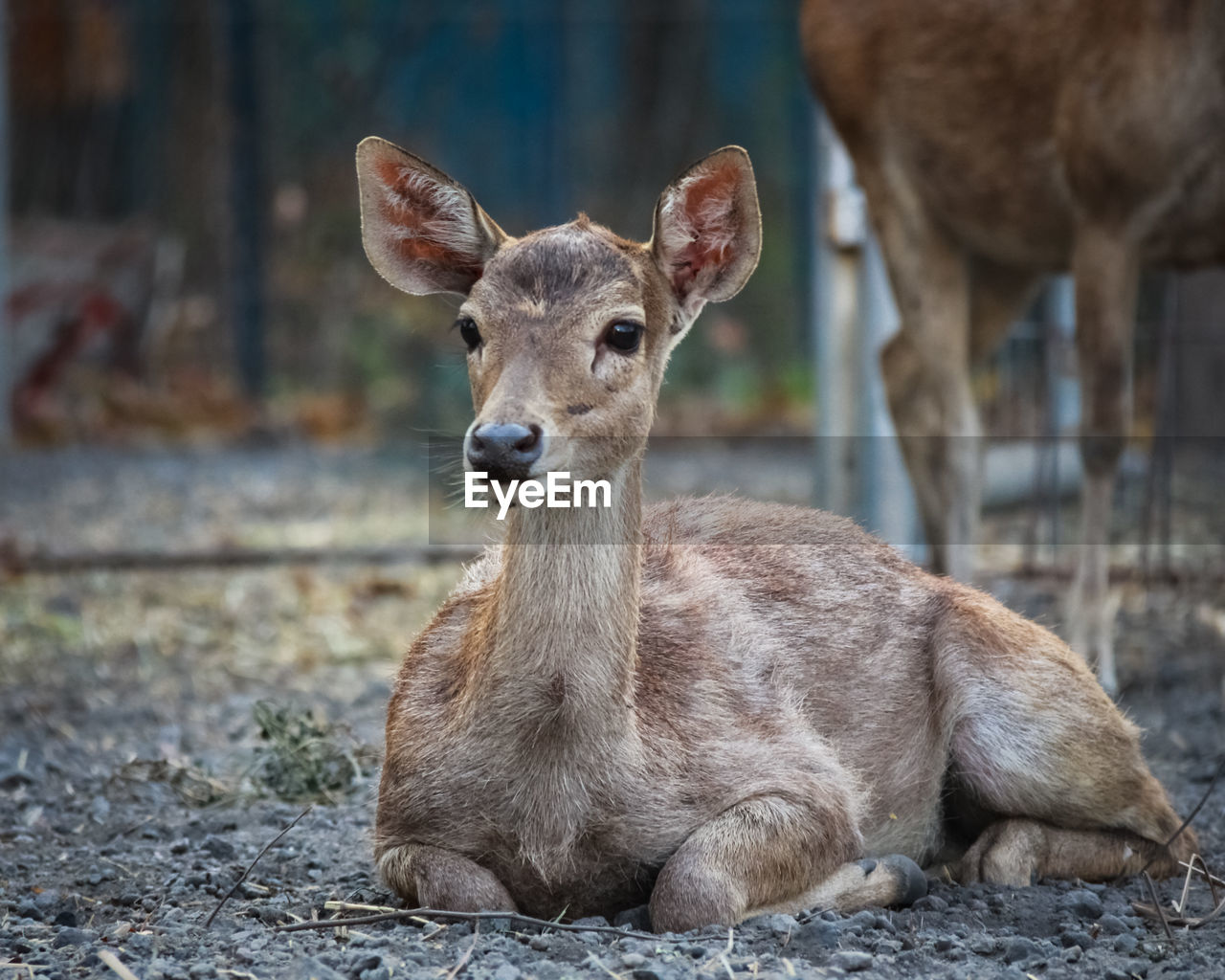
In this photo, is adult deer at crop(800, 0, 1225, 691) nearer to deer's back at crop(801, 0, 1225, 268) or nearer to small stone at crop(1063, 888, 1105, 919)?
deer's back at crop(801, 0, 1225, 268)

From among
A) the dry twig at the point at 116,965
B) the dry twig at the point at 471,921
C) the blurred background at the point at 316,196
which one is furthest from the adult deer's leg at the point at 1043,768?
the blurred background at the point at 316,196

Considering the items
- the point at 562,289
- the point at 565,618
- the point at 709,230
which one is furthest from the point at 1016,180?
the point at 565,618

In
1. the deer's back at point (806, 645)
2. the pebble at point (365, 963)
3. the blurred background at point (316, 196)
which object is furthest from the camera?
the blurred background at point (316, 196)

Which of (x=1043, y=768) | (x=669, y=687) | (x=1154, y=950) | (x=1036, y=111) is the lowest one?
(x=1154, y=950)

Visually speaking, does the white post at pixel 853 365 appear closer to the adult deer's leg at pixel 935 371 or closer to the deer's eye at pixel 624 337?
the adult deer's leg at pixel 935 371

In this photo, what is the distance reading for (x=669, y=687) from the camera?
3.81 metres

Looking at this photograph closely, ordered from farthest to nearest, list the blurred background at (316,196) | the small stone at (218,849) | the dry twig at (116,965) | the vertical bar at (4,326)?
1. the blurred background at (316,196)
2. the vertical bar at (4,326)
3. the small stone at (218,849)
4. the dry twig at (116,965)

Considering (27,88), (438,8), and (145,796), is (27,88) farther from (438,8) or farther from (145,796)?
(145,796)

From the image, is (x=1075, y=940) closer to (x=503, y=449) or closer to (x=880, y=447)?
(x=503, y=449)

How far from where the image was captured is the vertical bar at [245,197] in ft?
49.5

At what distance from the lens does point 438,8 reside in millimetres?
16219

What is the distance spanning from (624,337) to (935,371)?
3.30m

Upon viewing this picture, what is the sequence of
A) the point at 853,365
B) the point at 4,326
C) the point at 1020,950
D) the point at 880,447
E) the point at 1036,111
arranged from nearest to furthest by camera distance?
the point at 1020,950
the point at 1036,111
the point at 880,447
the point at 853,365
the point at 4,326

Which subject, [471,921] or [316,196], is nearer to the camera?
[471,921]
